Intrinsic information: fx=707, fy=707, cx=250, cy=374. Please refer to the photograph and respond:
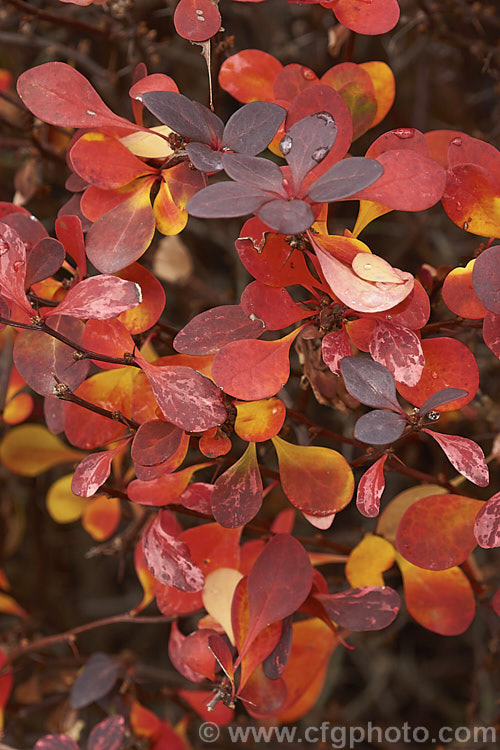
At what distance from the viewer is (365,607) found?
50 cm

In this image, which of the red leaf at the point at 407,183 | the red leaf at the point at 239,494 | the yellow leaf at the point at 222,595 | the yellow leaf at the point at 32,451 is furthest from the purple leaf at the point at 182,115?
the yellow leaf at the point at 32,451

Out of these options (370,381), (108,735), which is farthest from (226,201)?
(108,735)

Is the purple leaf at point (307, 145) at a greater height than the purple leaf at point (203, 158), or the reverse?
the purple leaf at point (307, 145)

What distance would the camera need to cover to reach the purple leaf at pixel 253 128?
1.34 ft

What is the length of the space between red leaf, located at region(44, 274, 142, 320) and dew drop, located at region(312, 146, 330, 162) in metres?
0.12

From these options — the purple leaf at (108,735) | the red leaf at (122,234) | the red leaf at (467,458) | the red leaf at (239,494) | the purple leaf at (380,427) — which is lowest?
the purple leaf at (108,735)

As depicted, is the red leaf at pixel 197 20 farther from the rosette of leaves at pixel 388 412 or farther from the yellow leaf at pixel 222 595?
the yellow leaf at pixel 222 595

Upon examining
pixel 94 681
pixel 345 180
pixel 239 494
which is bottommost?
pixel 94 681

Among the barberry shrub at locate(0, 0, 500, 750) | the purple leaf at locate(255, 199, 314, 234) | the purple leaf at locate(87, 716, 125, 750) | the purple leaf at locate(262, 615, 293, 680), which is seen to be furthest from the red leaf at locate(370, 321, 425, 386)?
the purple leaf at locate(87, 716, 125, 750)

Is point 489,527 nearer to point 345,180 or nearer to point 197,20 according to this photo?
point 345,180

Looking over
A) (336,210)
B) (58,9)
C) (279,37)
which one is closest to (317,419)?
(336,210)

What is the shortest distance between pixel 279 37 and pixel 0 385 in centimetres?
60

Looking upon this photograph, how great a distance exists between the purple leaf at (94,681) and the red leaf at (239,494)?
0.93 feet

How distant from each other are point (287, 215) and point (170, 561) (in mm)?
251
